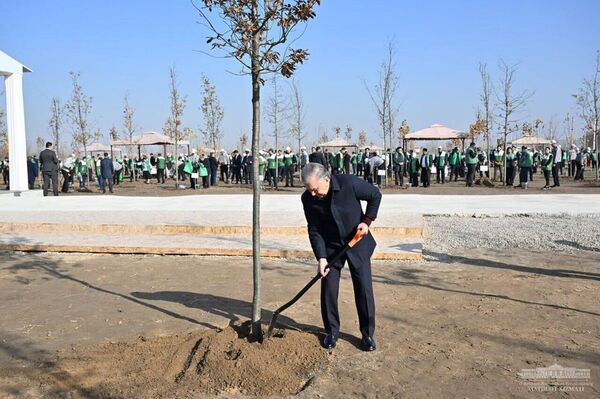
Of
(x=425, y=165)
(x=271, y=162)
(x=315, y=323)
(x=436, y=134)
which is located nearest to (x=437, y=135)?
(x=436, y=134)

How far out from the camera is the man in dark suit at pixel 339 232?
14.9ft

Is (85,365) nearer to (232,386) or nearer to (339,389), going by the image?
(232,386)

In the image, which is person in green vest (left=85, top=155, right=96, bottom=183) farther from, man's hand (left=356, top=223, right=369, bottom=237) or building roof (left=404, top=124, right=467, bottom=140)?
man's hand (left=356, top=223, right=369, bottom=237)

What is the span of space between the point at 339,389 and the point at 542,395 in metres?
1.41

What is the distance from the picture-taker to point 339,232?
15.1 feet

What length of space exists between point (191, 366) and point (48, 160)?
16967 mm

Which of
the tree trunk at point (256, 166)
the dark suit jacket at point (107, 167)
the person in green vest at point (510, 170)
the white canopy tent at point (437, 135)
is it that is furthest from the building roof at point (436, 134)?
the tree trunk at point (256, 166)

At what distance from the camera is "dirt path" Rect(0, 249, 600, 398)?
400cm

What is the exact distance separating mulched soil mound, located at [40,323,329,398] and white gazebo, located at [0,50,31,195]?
17.2 metres

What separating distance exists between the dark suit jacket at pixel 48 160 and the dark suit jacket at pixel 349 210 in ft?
54.6

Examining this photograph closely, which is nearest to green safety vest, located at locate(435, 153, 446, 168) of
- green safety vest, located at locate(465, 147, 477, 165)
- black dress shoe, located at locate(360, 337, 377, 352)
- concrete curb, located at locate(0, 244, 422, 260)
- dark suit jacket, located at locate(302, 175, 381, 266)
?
green safety vest, located at locate(465, 147, 477, 165)

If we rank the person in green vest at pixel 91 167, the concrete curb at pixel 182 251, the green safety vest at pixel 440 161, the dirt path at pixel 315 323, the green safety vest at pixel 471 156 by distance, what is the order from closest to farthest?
1. the dirt path at pixel 315 323
2. the concrete curb at pixel 182 251
3. the green safety vest at pixel 471 156
4. the green safety vest at pixel 440 161
5. the person in green vest at pixel 91 167

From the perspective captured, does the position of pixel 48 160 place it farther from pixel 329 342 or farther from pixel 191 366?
pixel 329 342

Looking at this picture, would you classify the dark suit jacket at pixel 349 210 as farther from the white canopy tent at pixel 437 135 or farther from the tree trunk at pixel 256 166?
the white canopy tent at pixel 437 135
